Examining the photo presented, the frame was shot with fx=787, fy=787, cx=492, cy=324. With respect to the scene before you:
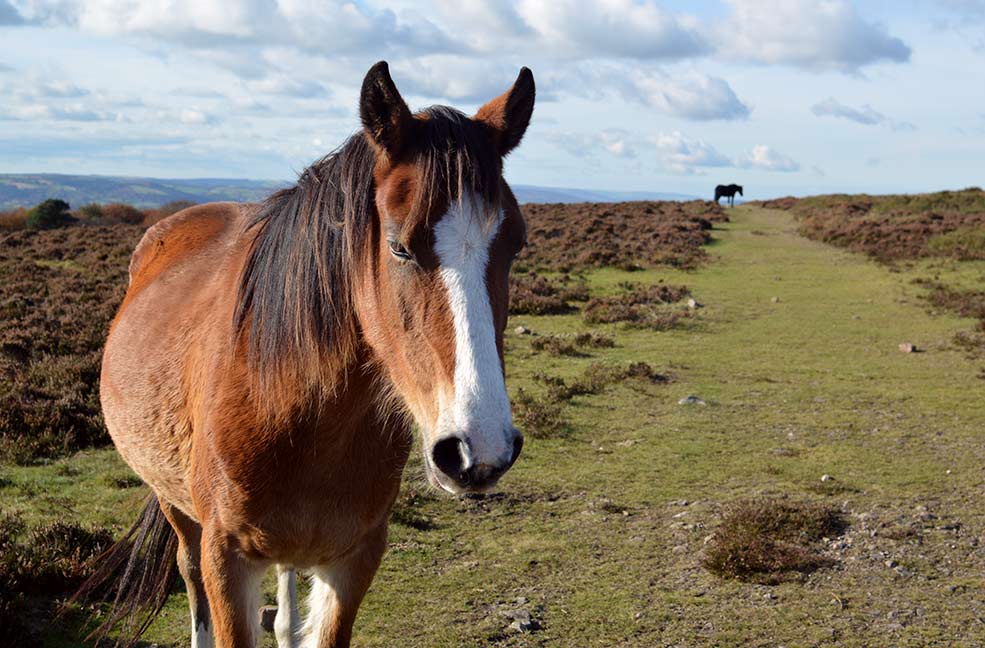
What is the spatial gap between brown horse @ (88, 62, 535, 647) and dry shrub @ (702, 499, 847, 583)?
101 inches

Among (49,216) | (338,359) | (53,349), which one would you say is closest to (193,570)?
(338,359)

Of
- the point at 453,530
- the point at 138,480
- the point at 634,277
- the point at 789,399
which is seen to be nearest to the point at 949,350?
the point at 789,399

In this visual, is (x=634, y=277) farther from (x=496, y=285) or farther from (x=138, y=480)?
(x=496, y=285)

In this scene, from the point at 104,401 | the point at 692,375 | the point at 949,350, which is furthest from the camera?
the point at 949,350

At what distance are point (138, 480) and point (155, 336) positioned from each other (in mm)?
3025

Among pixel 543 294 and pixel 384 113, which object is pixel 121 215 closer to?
pixel 543 294

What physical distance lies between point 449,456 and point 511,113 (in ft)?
3.83

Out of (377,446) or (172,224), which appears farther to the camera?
(172,224)

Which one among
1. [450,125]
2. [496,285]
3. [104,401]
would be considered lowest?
[104,401]

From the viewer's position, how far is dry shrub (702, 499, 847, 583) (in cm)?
466

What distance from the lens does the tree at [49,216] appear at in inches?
1108

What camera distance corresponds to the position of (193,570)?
3881 mm

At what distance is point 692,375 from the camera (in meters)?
9.59

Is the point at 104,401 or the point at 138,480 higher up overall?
the point at 104,401
